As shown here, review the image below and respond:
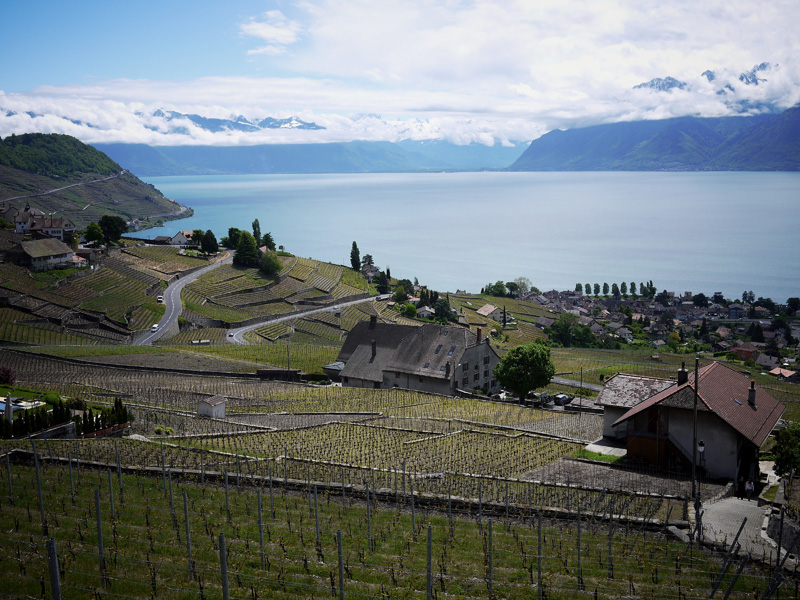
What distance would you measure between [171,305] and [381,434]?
5289cm

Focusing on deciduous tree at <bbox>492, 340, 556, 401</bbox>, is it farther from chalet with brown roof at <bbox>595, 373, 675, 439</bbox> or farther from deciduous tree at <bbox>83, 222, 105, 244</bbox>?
deciduous tree at <bbox>83, 222, 105, 244</bbox>

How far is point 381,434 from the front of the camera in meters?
25.7

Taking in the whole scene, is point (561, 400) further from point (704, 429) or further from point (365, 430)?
point (704, 429)

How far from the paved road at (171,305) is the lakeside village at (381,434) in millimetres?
647

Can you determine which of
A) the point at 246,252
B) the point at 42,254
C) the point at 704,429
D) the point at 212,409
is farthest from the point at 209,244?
the point at 704,429

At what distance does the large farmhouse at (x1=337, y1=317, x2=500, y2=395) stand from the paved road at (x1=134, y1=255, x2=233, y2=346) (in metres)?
23.9

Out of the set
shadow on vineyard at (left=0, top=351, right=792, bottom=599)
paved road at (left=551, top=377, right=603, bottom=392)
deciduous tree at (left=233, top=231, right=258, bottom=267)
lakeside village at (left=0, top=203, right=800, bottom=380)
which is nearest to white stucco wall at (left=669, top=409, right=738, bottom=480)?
shadow on vineyard at (left=0, top=351, right=792, bottom=599)

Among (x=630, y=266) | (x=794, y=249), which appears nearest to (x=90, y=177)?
(x=630, y=266)

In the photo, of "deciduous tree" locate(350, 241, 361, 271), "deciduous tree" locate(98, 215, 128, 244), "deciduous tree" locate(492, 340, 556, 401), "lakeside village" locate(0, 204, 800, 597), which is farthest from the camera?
"deciduous tree" locate(350, 241, 361, 271)

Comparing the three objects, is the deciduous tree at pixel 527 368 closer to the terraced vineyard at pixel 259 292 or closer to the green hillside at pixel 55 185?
the terraced vineyard at pixel 259 292

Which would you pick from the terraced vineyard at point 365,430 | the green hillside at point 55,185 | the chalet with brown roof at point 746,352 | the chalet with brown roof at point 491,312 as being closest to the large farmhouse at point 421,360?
the terraced vineyard at point 365,430

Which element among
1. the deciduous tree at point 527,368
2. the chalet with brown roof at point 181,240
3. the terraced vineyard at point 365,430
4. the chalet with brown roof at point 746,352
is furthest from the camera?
the chalet with brown roof at point 181,240

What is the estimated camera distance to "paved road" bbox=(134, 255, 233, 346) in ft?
202

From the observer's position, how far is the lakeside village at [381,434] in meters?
12.5
